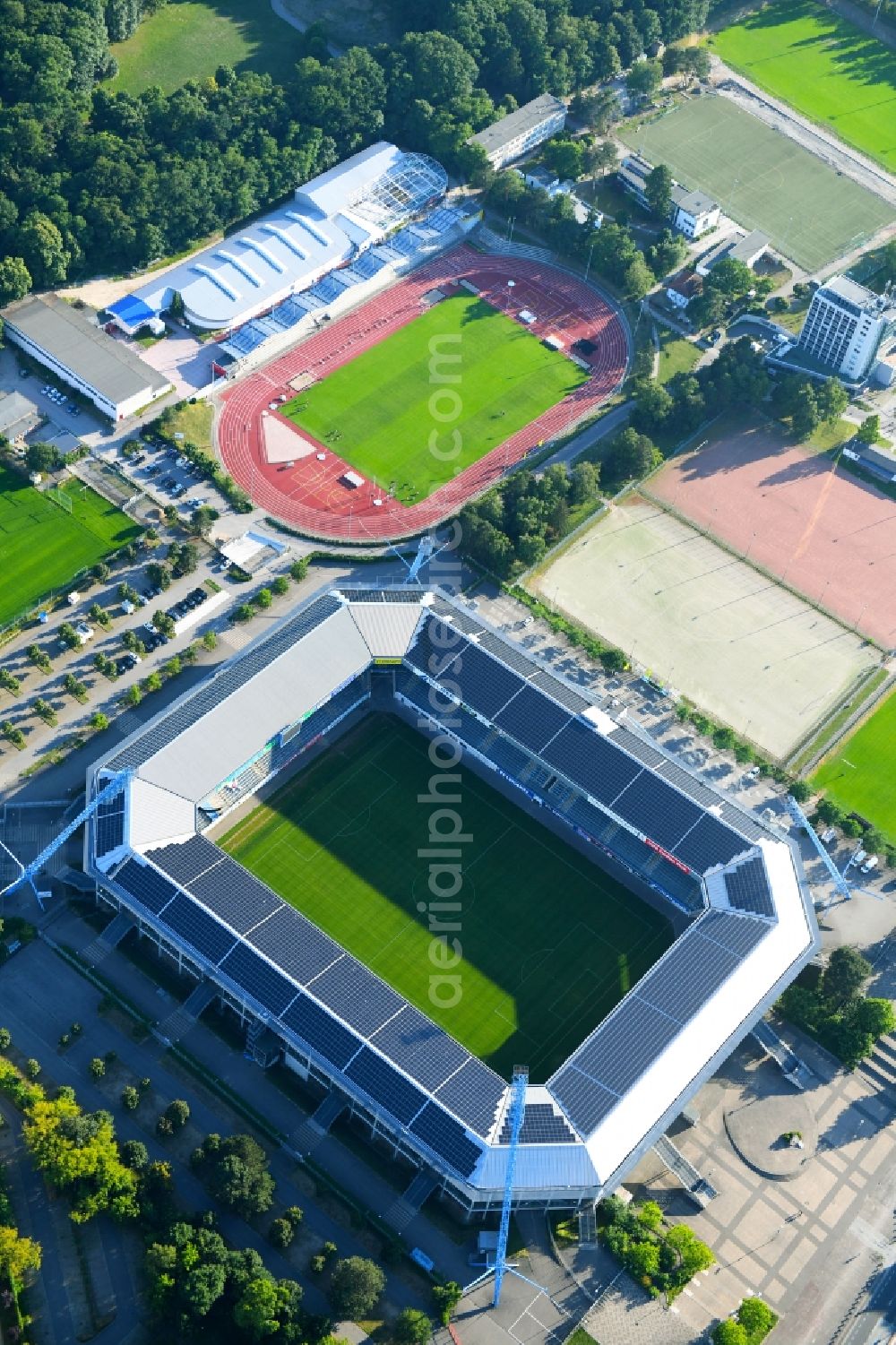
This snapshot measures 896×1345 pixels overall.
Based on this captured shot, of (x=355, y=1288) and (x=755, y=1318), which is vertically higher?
(x=755, y=1318)

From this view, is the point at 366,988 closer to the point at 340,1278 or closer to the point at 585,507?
the point at 340,1278

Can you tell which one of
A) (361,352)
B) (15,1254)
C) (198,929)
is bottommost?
(15,1254)

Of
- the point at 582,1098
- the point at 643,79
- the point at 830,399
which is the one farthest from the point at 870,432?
the point at 582,1098

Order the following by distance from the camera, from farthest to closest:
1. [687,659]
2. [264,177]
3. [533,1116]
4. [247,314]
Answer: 1. [264,177]
2. [247,314]
3. [687,659]
4. [533,1116]

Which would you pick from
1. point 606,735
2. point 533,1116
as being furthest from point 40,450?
point 533,1116

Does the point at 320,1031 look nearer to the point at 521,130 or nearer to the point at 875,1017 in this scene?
the point at 875,1017

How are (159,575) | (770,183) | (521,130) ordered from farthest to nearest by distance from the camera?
(770,183)
(521,130)
(159,575)
